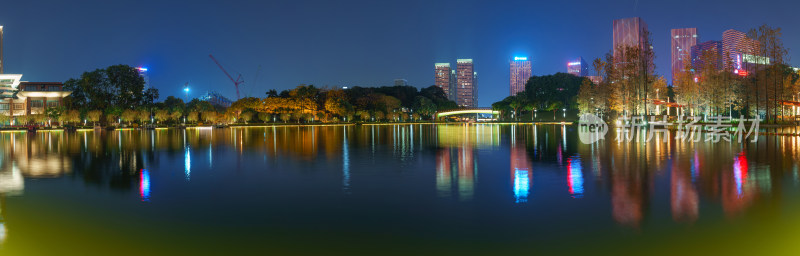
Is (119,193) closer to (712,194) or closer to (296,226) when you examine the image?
(296,226)

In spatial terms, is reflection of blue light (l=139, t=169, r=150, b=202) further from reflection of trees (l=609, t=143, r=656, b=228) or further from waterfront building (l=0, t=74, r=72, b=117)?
waterfront building (l=0, t=74, r=72, b=117)

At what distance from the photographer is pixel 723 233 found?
7.23 meters

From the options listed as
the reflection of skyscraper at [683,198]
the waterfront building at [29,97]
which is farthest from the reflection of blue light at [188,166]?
the waterfront building at [29,97]

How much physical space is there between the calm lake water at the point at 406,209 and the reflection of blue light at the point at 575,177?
0.07 m

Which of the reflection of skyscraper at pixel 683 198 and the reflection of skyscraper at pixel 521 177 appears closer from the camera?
the reflection of skyscraper at pixel 683 198

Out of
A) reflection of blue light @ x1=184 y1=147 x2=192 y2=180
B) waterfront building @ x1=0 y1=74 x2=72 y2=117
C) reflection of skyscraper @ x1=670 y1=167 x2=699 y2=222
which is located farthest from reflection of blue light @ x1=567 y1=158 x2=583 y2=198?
waterfront building @ x1=0 y1=74 x2=72 y2=117

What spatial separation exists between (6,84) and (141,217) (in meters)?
105

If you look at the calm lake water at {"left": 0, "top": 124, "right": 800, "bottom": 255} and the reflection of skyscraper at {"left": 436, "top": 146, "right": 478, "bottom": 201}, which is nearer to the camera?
the calm lake water at {"left": 0, "top": 124, "right": 800, "bottom": 255}

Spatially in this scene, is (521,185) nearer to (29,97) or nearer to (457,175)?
(457,175)

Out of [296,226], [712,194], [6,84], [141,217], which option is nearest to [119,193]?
[141,217]

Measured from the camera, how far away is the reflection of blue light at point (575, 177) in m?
10.8

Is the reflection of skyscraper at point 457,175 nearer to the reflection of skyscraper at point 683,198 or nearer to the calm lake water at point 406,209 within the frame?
the calm lake water at point 406,209

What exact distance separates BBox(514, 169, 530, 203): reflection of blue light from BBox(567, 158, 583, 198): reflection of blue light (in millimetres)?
1026

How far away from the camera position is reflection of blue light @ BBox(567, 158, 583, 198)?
35.6ft
